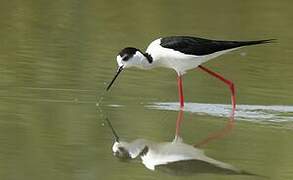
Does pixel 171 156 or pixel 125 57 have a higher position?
pixel 125 57

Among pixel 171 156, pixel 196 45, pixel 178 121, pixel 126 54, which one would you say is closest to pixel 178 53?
pixel 196 45

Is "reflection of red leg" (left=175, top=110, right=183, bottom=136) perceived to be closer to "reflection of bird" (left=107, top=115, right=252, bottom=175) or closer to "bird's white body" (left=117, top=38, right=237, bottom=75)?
"reflection of bird" (left=107, top=115, right=252, bottom=175)

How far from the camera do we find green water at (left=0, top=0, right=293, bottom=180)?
6.32m

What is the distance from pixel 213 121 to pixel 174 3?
550cm

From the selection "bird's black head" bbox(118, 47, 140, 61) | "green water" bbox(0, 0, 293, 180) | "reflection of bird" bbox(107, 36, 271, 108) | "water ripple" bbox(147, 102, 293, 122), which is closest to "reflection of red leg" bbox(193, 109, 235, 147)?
"green water" bbox(0, 0, 293, 180)

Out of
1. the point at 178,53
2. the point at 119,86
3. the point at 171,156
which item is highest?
the point at 178,53

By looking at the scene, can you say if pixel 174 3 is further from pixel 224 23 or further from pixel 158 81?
pixel 158 81

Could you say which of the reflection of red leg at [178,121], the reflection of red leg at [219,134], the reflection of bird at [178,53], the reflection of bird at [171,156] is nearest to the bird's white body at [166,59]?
the reflection of bird at [178,53]

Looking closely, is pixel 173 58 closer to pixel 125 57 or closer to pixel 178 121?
pixel 125 57

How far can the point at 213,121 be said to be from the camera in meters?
7.52

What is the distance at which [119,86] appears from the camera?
28.0 ft

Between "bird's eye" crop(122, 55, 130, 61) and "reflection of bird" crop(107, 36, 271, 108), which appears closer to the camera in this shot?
"bird's eye" crop(122, 55, 130, 61)

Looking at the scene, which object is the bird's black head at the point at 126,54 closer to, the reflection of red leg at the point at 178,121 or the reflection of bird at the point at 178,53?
the reflection of bird at the point at 178,53

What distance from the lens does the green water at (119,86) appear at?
6.32 m
